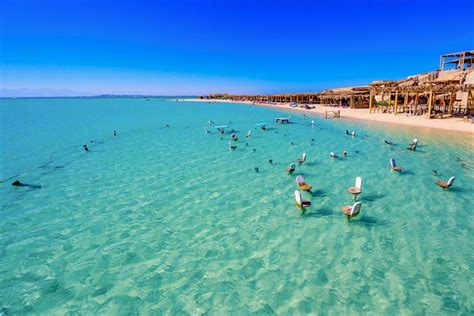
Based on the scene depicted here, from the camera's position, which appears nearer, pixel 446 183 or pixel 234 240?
pixel 234 240

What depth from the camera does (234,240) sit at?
860cm

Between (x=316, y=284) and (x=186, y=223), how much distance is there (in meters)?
4.98

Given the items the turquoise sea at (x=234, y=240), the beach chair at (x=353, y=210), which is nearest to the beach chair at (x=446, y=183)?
the turquoise sea at (x=234, y=240)

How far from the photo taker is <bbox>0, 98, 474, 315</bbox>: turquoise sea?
624 centimetres

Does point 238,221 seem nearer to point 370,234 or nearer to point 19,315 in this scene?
point 370,234

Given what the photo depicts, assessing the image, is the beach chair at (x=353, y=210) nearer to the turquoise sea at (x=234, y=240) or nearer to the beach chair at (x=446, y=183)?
the turquoise sea at (x=234, y=240)

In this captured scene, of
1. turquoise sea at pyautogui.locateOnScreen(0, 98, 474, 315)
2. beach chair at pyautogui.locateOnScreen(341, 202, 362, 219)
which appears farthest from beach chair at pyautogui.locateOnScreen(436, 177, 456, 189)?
beach chair at pyautogui.locateOnScreen(341, 202, 362, 219)

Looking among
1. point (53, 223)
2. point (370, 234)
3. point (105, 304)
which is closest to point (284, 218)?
point (370, 234)

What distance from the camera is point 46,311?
6.03 metres

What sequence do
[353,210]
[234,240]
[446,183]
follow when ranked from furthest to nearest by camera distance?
[446,183] → [353,210] → [234,240]

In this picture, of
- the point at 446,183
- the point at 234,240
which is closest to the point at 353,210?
the point at 234,240

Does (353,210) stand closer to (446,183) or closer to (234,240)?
(234,240)

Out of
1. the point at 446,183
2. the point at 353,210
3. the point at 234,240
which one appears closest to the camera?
the point at 234,240

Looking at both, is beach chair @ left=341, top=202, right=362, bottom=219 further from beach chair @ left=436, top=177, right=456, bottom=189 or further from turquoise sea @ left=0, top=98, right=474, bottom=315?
beach chair @ left=436, top=177, right=456, bottom=189
